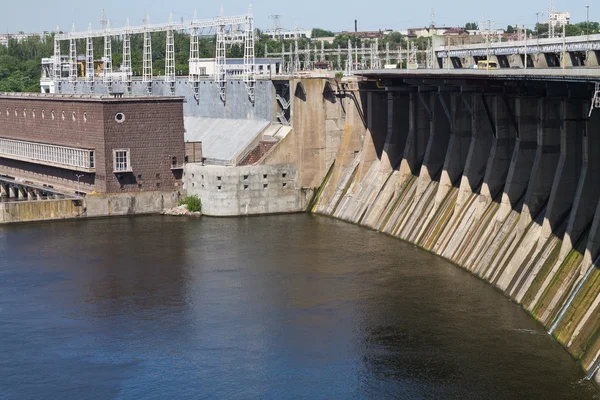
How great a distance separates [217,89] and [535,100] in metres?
31.8

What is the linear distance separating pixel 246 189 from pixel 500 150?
17789 millimetres

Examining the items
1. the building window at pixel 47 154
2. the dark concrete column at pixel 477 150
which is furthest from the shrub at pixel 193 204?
the dark concrete column at pixel 477 150

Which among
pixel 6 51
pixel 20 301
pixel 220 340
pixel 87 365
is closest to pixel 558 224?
pixel 220 340

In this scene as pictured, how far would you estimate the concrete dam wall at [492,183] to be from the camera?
116ft

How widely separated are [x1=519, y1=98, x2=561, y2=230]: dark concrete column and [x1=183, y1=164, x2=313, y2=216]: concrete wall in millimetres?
21483

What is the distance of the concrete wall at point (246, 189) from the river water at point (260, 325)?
6053 millimetres

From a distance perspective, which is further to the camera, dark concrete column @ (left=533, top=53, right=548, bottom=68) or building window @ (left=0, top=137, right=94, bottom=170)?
building window @ (left=0, top=137, right=94, bottom=170)

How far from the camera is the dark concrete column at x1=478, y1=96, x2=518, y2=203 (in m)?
44.6

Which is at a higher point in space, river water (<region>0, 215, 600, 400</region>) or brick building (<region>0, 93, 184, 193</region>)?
brick building (<region>0, 93, 184, 193</region>)

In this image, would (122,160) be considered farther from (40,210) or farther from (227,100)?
(227,100)

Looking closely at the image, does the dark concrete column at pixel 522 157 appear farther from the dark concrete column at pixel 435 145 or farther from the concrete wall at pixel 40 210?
the concrete wall at pixel 40 210

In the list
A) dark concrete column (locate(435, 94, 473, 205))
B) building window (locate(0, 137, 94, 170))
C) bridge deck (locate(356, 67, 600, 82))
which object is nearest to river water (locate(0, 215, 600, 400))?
dark concrete column (locate(435, 94, 473, 205))

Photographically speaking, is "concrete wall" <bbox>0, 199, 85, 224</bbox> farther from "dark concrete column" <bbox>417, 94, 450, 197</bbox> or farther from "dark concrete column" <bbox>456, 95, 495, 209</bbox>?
"dark concrete column" <bbox>456, 95, 495, 209</bbox>

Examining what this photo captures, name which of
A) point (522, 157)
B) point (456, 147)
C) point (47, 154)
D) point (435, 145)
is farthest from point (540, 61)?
point (47, 154)
